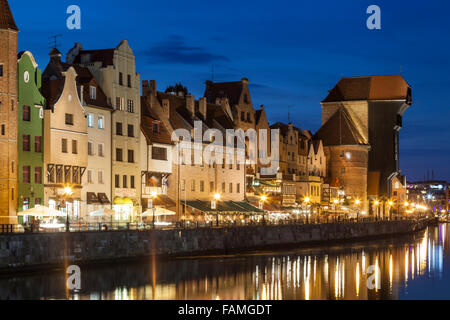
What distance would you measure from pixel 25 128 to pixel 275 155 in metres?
58.0

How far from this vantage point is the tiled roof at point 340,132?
161 meters

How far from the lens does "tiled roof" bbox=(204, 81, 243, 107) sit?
117125 millimetres

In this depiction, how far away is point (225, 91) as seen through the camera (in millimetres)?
118688

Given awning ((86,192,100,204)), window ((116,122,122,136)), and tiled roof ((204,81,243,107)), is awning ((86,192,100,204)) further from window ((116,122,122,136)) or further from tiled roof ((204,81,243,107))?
tiled roof ((204,81,243,107))

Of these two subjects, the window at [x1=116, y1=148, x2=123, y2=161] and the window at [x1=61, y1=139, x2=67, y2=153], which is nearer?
the window at [x1=61, y1=139, x2=67, y2=153]

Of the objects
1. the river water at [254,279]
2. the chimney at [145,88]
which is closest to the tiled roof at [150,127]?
the chimney at [145,88]

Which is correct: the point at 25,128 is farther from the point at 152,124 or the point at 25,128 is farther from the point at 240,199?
the point at 240,199

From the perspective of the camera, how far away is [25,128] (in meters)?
74.0

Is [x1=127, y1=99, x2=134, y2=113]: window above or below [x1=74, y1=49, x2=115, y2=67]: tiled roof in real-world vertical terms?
below

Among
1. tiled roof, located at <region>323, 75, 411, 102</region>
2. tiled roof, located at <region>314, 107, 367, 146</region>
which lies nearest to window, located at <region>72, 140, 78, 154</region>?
tiled roof, located at <region>314, 107, 367, 146</region>

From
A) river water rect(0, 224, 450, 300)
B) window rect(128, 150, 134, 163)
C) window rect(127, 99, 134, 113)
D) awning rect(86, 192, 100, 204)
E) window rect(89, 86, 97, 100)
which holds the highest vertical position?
window rect(89, 86, 97, 100)

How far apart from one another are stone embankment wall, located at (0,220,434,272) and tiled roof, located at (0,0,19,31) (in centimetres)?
1786
